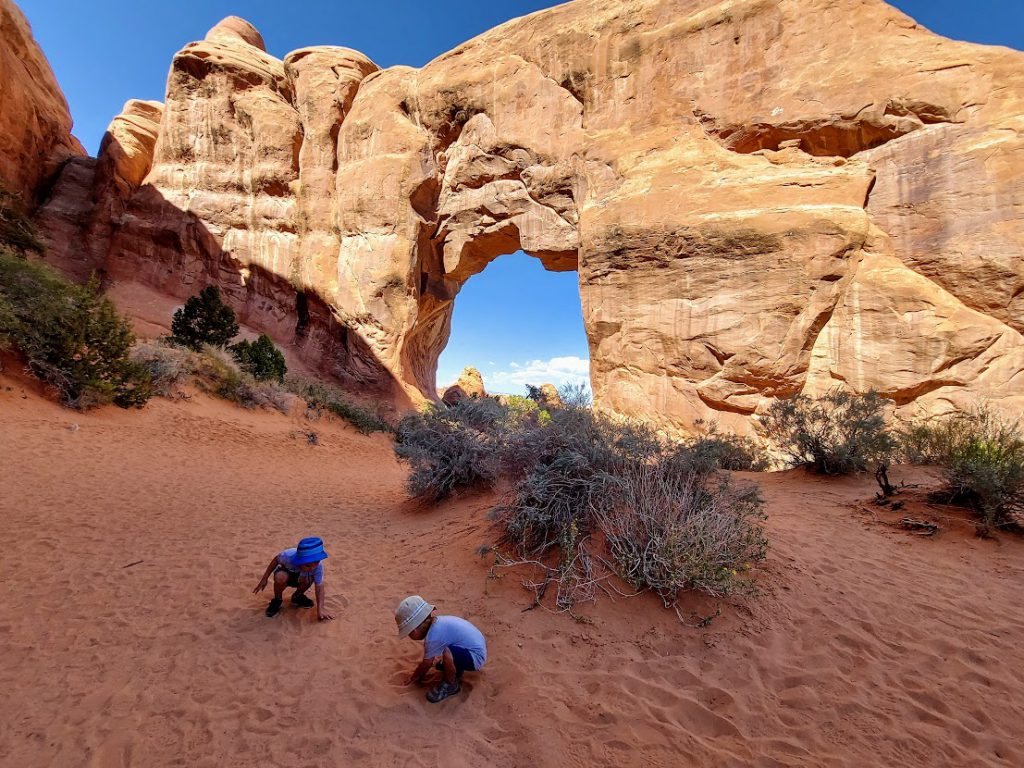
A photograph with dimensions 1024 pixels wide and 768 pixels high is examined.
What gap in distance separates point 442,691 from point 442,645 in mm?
290

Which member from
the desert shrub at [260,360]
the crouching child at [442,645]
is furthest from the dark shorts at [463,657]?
the desert shrub at [260,360]

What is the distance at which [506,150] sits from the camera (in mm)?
15570

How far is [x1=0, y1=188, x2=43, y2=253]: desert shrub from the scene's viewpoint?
15297 millimetres

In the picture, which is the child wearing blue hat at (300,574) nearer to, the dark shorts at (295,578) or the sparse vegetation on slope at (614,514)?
the dark shorts at (295,578)

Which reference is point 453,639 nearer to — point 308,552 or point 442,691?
point 442,691

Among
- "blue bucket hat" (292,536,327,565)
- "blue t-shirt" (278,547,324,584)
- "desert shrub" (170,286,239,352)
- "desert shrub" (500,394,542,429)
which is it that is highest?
"desert shrub" (170,286,239,352)

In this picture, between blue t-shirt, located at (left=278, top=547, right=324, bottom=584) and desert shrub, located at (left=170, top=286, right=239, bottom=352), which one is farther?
desert shrub, located at (left=170, top=286, right=239, bottom=352)

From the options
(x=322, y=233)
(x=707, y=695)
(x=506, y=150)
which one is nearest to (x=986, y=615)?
(x=707, y=695)

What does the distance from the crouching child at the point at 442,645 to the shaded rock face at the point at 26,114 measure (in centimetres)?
2538

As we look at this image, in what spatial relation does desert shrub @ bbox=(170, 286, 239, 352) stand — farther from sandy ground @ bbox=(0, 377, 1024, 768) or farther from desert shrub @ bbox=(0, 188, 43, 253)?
sandy ground @ bbox=(0, 377, 1024, 768)

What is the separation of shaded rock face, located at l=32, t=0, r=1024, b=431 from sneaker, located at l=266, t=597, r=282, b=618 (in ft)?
33.6

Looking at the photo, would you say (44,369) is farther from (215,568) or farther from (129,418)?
(215,568)

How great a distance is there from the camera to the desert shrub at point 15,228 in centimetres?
1530

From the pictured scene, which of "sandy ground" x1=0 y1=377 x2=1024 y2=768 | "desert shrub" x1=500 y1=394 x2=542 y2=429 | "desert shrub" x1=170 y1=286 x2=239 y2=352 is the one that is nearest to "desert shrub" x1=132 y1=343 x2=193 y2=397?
"desert shrub" x1=170 y1=286 x2=239 y2=352
